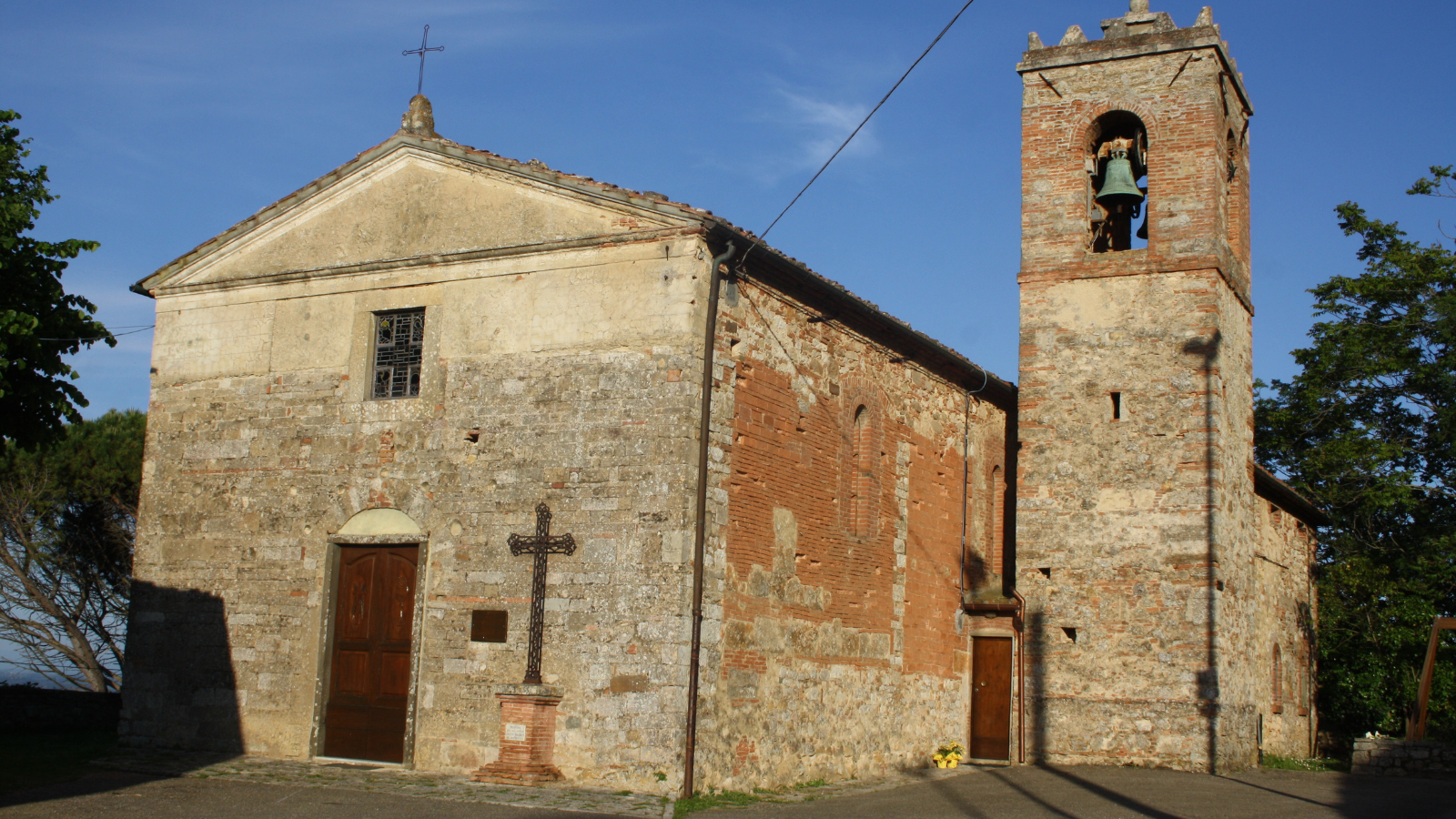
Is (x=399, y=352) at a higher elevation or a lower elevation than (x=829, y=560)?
higher

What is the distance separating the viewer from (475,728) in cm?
1146

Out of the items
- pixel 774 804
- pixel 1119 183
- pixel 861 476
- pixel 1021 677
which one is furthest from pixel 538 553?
pixel 1119 183

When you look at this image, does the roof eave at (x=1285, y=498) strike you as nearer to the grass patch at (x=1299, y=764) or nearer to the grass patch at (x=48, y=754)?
the grass patch at (x=1299, y=764)

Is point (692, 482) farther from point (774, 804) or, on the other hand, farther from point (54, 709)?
point (54, 709)

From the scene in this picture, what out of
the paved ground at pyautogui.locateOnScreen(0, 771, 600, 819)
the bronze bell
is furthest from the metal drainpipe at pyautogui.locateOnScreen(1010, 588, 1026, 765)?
the paved ground at pyautogui.locateOnScreen(0, 771, 600, 819)

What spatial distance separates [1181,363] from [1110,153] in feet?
10.1

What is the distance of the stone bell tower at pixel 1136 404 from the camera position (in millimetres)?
15055

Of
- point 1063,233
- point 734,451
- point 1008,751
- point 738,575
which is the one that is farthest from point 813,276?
point 1008,751

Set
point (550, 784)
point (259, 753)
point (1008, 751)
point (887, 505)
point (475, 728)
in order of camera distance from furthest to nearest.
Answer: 1. point (1008, 751)
2. point (887, 505)
3. point (259, 753)
4. point (475, 728)
5. point (550, 784)

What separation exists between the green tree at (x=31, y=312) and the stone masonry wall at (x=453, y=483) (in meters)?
1.82

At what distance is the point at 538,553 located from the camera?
1148 cm

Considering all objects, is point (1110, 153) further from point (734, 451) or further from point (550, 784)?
point (550, 784)

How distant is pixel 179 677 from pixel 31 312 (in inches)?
160

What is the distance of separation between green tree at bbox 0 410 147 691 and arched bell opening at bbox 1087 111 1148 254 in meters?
16.2
